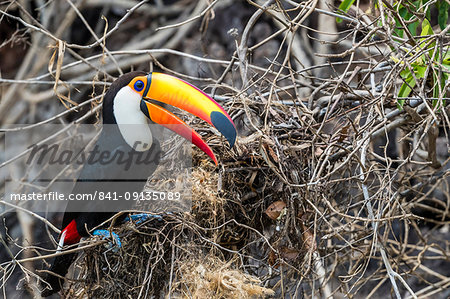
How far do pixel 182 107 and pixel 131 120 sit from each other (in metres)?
0.35

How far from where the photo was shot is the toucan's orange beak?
271 centimetres

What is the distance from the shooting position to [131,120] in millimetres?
3104

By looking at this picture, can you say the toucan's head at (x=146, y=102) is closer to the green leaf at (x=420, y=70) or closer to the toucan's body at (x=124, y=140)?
the toucan's body at (x=124, y=140)

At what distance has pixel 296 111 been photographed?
2906 mm

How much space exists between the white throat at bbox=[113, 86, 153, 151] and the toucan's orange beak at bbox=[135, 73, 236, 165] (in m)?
0.04

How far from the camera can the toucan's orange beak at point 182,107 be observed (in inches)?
107

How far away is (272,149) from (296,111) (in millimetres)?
228

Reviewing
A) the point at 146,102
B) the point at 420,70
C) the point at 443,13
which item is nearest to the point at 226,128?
the point at 146,102

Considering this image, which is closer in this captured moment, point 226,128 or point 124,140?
point 226,128

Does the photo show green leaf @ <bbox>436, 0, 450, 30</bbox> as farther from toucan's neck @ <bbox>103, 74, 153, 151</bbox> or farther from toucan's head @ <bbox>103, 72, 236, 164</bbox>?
toucan's neck @ <bbox>103, 74, 153, 151</bbox>

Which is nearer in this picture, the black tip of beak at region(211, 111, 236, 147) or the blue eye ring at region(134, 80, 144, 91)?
the black tip of beak at region(211, 111, 236, 147)

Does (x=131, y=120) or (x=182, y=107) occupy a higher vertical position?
(x=182, y=107)

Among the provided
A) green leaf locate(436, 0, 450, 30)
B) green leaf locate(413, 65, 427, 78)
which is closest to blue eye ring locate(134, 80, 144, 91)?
green leaf locate(413, 65, 427, 78)

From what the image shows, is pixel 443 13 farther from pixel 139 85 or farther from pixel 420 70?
pixel 139 85
